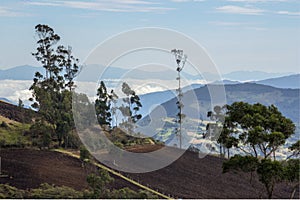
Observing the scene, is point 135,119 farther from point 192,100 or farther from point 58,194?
point 58,194

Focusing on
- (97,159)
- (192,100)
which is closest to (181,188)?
(97,159)

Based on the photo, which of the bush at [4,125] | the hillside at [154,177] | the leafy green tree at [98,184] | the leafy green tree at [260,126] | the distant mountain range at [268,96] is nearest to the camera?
the leafy green tree at [260,126]

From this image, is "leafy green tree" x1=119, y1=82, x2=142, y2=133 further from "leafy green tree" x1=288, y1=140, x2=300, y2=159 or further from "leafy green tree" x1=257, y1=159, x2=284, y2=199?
"leafy green tree" x1=257, y1=159, x2=284, y2=199

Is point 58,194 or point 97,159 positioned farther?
point 97,159

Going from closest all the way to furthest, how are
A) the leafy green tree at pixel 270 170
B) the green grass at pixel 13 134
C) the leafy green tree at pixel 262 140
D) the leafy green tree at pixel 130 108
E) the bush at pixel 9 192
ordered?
1. the leafy green tree at pixel 270 170
2. the leafy green tree at pixel 262 140
3. the bush at pixel 9 192
4. the green grass at pixel 13 134
5. the leafy green tree at pixel 130 108

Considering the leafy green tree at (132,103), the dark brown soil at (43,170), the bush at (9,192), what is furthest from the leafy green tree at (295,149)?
the leafy green tree at (132,103)

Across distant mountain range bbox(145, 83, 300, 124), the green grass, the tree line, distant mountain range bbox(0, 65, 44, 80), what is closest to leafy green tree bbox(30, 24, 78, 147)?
the green grass

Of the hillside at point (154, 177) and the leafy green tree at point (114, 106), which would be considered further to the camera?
the leafy green tree at point (114, 106)

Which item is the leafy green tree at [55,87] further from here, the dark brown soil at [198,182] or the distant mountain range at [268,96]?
the distant mountain range at [268,96]
